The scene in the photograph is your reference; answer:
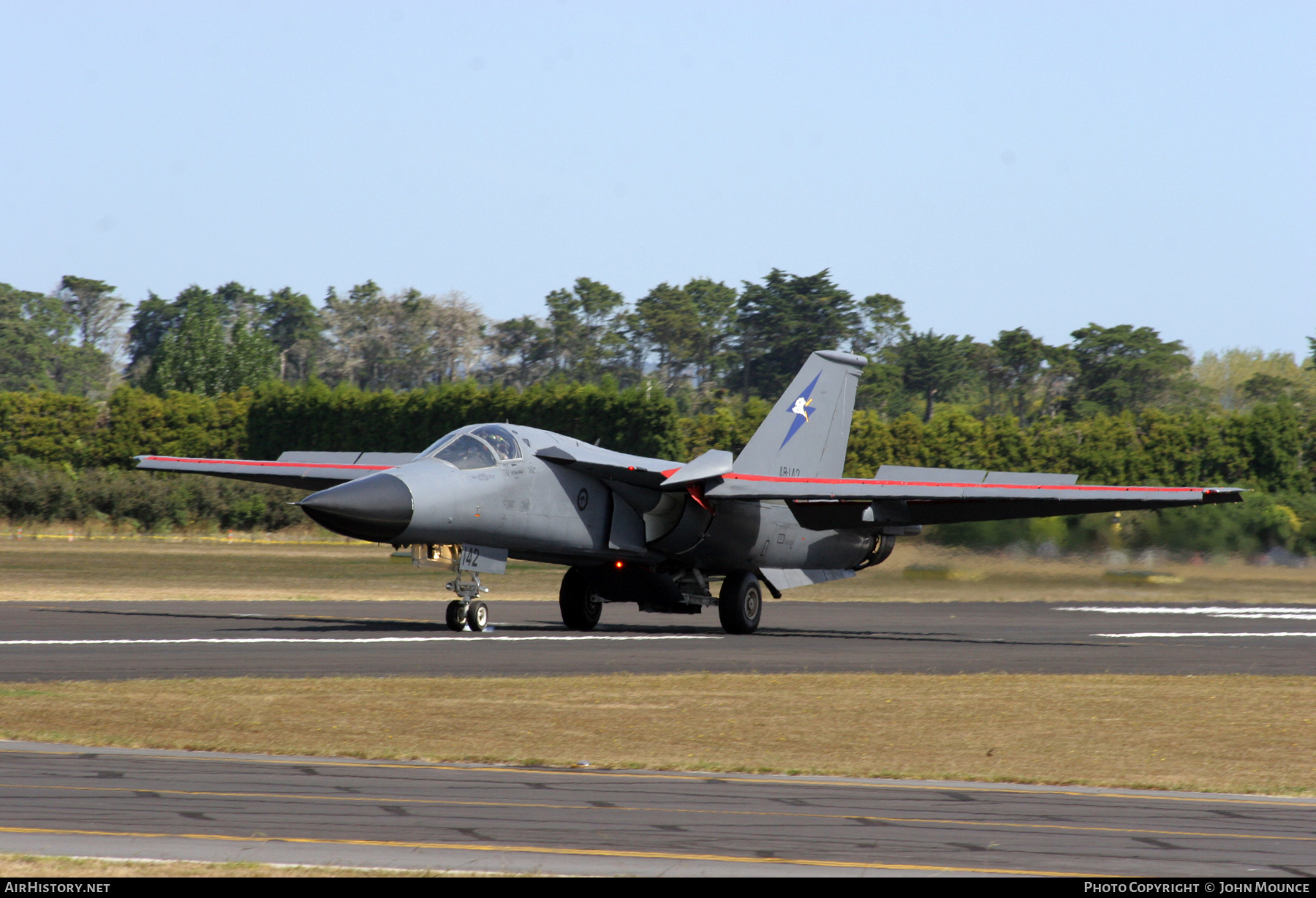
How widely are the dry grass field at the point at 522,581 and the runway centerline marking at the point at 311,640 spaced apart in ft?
33.2

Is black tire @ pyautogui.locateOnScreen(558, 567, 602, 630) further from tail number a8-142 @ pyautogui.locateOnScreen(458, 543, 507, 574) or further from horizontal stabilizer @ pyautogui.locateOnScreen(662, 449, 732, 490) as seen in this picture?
tail number a8-142 @ pyautogui.locateOnScreen(458, 543, 507, 574)

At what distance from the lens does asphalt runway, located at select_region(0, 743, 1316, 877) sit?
6.53 meters

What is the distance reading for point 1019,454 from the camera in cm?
7350

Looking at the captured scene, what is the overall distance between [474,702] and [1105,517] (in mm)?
21204

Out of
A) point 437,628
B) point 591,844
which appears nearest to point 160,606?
point 437,628

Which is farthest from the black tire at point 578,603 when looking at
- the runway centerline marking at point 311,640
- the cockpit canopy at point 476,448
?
the cockpit canopy at point 476,448

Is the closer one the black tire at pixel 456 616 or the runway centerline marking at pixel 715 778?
the runway centerline marking at pixel 715 778

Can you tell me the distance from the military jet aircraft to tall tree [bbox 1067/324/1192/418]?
81.9 meters

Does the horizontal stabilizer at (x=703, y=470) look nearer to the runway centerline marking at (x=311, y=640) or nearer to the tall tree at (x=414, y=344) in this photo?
the runway centerline marking at (x=311, y=640)

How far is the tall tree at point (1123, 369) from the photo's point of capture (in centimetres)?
10494

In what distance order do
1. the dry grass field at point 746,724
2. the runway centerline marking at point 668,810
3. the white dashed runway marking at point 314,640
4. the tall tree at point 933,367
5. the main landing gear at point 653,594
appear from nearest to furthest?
the runway centerline marking at point 668,810, the dry grass field at point 746,724, the white dashed runway marking at point 314,640, the main landing gear at point 653,594, the tall tree at point 933,367

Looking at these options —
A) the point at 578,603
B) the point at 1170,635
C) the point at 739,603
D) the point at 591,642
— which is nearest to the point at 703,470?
the point at 739,603

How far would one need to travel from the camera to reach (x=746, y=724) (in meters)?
11.8

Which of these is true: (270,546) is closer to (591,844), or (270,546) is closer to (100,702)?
(100,702)
